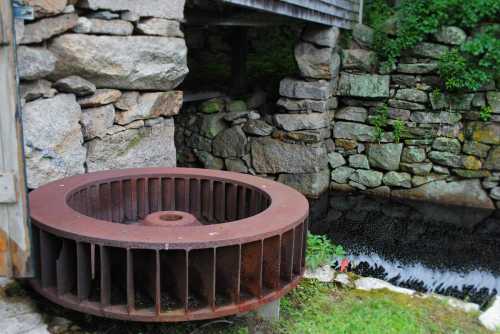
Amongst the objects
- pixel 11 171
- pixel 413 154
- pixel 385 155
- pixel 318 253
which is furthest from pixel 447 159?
pixel 11 171

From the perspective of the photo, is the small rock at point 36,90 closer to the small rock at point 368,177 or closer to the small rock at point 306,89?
the small rock at point 306,89

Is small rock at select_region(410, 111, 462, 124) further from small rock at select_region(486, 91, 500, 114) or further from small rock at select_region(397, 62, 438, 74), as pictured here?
small rock at select_region(397, 62, 438, 74)

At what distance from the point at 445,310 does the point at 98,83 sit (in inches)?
106

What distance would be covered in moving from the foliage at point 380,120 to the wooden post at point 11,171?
6.23 meters

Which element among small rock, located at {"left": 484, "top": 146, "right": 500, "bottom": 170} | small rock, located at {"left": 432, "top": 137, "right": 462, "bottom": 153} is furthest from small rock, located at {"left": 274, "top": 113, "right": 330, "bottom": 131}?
small rock, located at {"left": 484, "top": 146, "right": 500, "bottom": 170}

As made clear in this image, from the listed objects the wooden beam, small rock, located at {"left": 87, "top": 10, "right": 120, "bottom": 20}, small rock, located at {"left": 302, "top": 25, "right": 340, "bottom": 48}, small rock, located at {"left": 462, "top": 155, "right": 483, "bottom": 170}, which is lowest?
small rock, located at {"left": 462, "top": 155, "right": 483, "bottom": 170}

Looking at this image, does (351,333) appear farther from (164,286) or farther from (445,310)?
(164,286)

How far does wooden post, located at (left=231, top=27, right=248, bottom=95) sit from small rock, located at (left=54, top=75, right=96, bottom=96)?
15.4 ft

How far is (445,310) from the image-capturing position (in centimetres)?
313

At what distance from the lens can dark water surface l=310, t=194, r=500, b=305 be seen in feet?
15.7

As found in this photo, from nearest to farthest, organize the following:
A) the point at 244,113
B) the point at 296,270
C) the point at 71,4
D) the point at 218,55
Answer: the point at 296,270 → the point at 71,4 → the point at 244,113 → the point at 218,55

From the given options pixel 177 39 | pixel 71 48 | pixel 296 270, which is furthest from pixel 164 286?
pixel 177 39

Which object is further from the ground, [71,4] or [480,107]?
[71,4]

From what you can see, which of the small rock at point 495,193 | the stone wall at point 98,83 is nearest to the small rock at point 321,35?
the small rock at point 495,193
